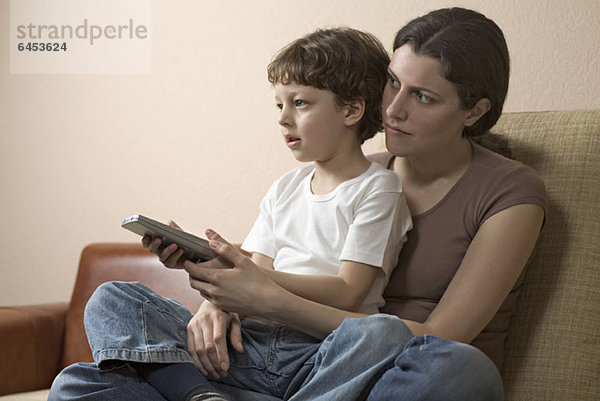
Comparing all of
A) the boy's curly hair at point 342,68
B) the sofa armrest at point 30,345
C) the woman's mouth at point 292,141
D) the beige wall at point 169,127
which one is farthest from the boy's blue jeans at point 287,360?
the beige wall at point 169,127

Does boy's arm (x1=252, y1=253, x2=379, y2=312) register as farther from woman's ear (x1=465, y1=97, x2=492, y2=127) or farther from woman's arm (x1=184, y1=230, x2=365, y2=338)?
woman's ear (x1=465, y1=97, x2=492, y2=127)

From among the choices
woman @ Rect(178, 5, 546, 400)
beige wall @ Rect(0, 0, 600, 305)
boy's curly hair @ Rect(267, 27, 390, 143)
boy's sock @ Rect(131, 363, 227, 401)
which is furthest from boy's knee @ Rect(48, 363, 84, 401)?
beige wall @ Rect(0, 0, 600, 305)

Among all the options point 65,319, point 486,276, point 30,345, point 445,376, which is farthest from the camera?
point 65,319

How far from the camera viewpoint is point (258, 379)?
1337mm

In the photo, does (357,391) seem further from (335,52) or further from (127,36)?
(127,36)

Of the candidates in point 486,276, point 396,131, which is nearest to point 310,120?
point 396,131

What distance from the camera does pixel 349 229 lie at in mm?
1379

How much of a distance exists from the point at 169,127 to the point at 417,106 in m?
1.33

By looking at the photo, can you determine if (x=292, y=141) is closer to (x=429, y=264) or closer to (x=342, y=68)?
(x=342, y=68)

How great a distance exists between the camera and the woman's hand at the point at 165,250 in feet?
4.04

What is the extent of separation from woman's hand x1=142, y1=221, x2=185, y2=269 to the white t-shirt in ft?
0.80

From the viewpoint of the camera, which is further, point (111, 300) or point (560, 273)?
point (560, 273)

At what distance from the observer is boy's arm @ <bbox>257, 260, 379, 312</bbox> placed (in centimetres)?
131

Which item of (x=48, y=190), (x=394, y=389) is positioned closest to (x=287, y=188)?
(x=394, y=389)
